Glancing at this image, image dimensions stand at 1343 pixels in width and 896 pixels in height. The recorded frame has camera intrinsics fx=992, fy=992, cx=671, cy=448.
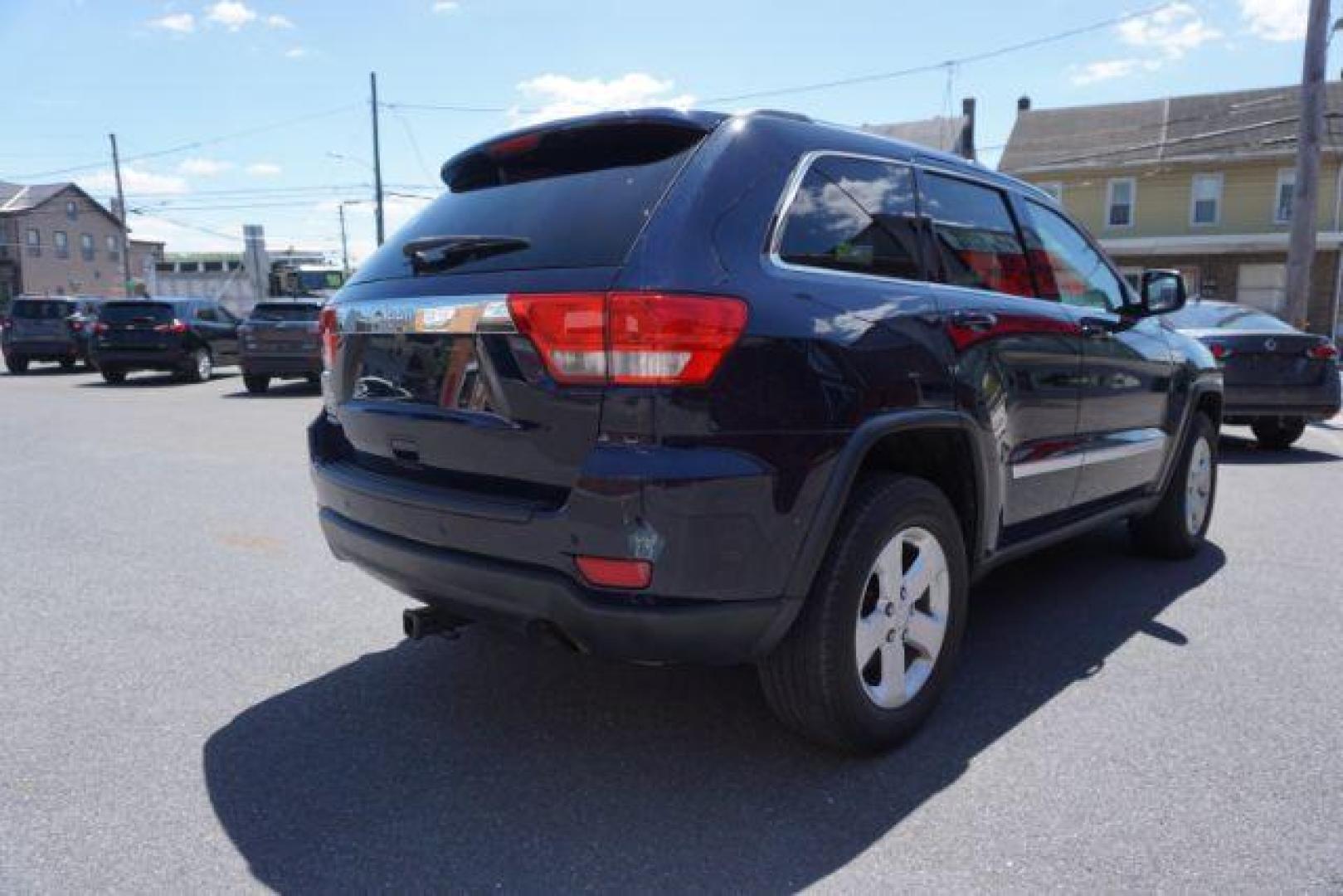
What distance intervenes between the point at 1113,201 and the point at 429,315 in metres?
31.7

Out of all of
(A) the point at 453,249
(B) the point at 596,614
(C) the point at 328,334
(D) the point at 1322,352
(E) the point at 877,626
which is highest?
(A) the point at 453,249

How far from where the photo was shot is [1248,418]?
30.3ft

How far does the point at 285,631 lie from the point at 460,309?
2031 mm

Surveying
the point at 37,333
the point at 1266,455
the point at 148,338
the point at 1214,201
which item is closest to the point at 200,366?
the point at 148,338

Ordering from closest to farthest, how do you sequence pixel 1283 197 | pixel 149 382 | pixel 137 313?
1. pixel 137 313
2. pixel 149 382
3. pixel 1283 197

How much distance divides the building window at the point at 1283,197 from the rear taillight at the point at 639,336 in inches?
1226

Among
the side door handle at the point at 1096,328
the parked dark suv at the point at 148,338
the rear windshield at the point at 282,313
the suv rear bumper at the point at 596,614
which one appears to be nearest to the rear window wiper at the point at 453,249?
the suv rear bumper at the point at 596,614

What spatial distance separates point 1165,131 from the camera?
3048 cm

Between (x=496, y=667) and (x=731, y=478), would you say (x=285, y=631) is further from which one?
(x=731, y=478)

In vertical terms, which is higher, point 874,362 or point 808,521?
point 874,362

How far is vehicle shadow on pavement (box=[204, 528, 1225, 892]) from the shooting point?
7.90 ft

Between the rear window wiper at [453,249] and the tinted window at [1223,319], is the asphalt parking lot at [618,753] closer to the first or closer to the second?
the rear window wiper at [453,249]

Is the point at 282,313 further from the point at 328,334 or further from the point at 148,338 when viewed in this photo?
the point at 328,334

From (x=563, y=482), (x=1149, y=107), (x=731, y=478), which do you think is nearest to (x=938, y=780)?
(x=731, y=478)
